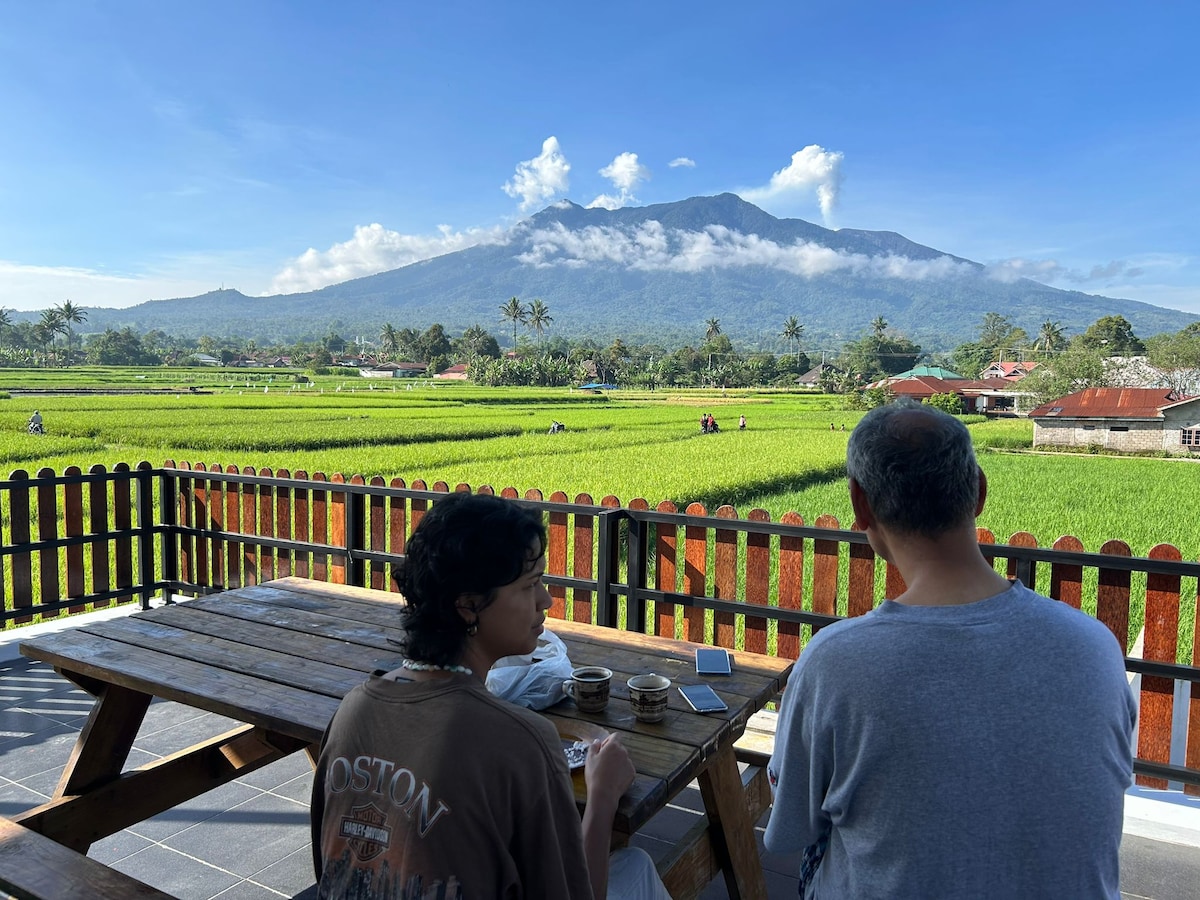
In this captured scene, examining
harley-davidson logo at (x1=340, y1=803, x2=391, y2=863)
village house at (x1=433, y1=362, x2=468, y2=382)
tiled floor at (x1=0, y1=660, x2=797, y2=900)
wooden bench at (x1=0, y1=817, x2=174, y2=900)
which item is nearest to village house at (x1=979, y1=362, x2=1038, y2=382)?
village house at (x1=433, y1=362, x2=468, y2=382)

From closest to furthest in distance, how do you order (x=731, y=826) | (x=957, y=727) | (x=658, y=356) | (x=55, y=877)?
(x=957, y=727), (x=55, y=877), (x=731, y=826), (x=658, y=356)

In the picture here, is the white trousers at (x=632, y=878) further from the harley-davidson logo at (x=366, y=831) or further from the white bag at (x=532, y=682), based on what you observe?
the harley-davidson logo at (x=366, y=831)

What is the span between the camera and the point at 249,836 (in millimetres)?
3055

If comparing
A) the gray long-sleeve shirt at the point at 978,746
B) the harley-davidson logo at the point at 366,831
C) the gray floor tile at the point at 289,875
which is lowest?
the gray floor tile at the point at 289,875

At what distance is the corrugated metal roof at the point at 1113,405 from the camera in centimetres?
4084

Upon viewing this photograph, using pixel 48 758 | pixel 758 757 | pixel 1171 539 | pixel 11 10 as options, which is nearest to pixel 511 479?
pixel 1171 539

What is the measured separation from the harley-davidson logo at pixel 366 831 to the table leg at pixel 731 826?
1113 mm

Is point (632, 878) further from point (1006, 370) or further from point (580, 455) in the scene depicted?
point (1006, 370)

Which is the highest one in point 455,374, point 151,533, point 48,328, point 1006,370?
point 48,328

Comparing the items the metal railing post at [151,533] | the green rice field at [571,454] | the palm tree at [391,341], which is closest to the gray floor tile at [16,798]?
the metal railing post at [151,533]

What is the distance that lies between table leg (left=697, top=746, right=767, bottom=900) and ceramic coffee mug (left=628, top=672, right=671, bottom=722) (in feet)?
0.84

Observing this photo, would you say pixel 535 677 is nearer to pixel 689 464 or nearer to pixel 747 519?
pixel 747 519

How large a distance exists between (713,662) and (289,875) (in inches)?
66.2

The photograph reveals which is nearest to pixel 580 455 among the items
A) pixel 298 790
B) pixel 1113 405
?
pixel 298 790
